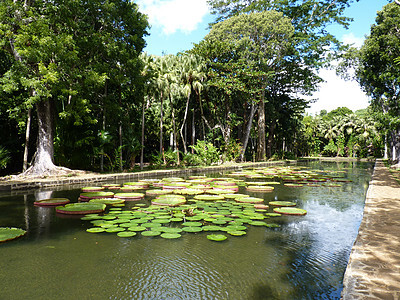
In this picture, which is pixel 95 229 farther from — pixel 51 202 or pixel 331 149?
pixel 331 149

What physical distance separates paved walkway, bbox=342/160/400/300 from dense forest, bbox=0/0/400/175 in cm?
806

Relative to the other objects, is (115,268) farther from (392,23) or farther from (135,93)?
(392,23)

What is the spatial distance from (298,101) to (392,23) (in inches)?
391

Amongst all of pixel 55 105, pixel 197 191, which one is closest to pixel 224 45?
pixel 55 105

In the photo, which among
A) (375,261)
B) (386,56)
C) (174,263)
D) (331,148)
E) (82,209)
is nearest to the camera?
(375,261)

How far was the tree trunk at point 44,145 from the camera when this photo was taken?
8.89 m

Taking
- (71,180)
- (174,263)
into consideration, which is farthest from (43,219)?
(71,180)

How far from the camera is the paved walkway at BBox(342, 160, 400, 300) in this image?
1.78 m

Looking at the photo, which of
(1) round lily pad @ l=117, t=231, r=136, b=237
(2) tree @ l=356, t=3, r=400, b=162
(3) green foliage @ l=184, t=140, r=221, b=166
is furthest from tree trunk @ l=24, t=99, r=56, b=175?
(2) tree @ l=356, t=3, r=400, b=162

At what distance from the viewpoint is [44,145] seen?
29.8 ft

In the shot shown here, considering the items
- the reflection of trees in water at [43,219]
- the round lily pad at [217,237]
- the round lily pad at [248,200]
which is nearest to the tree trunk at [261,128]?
the round lily pad at [248,200]

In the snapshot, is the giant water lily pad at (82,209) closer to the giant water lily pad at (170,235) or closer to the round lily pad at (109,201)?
the round lily pad at (109,201)

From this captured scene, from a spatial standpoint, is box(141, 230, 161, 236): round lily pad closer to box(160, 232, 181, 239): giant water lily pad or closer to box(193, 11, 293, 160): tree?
box(160, 232, 181, 239): giant water lily pad

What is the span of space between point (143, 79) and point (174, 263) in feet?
31.7
